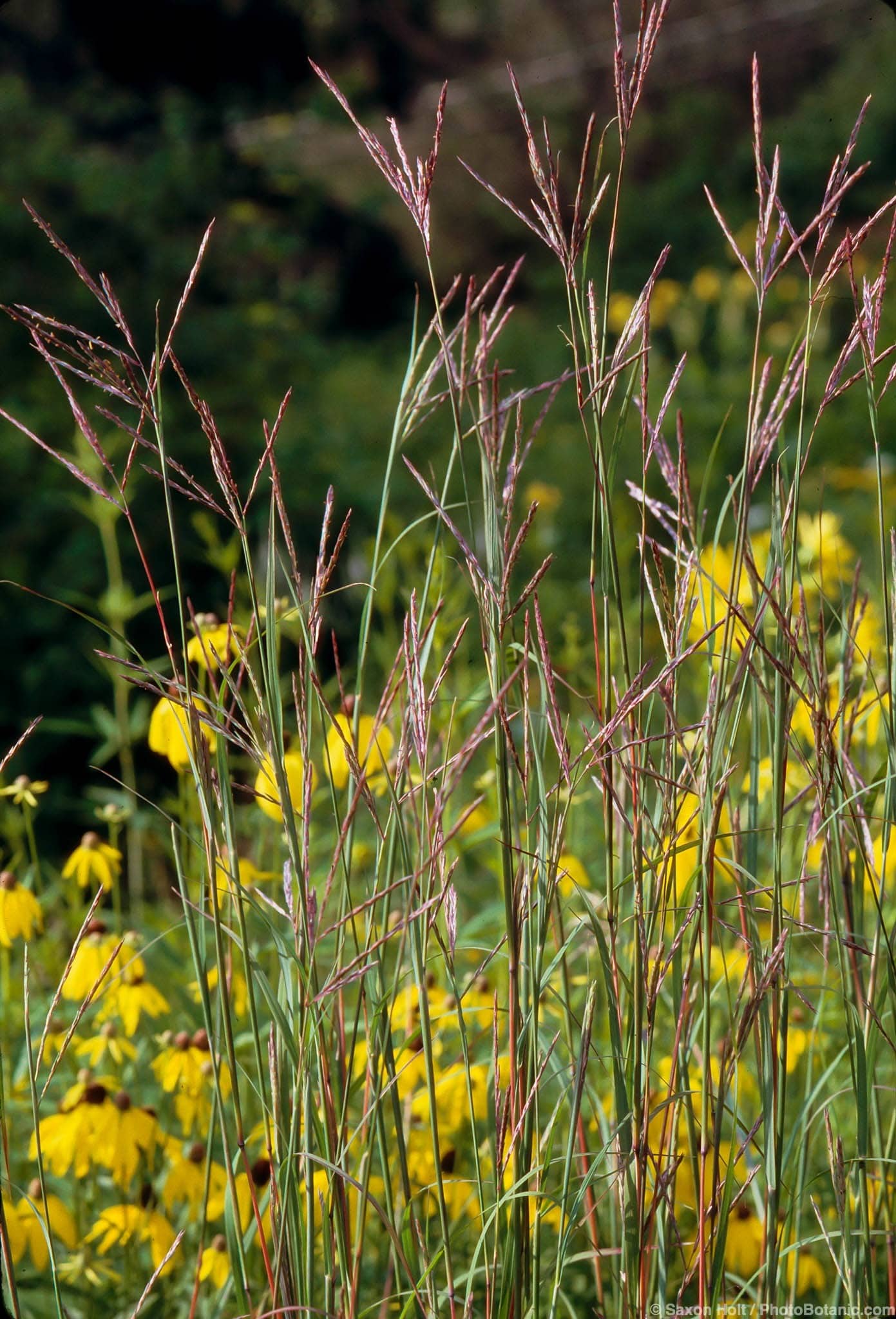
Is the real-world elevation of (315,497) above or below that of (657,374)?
below

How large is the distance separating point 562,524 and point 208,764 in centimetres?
405

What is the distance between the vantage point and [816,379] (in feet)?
19.9

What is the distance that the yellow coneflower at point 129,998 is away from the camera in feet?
4.02

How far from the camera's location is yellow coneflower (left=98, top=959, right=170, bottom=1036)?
122 centimetres

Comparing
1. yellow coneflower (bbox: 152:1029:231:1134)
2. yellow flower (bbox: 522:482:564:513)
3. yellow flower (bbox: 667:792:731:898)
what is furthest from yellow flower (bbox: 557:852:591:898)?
yellow flower (bbox: 522:482:564:513)

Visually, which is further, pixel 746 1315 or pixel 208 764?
pixel 746 1315

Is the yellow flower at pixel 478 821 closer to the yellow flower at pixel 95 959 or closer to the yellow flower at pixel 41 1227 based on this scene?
the yellow flower at pixel 95 959

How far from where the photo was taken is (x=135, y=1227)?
1.16 metres

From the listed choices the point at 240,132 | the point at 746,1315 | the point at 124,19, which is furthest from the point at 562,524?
the point at 746,1315

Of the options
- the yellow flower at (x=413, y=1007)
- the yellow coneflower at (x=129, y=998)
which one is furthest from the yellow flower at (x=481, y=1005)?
the yellow coneflower at (x=129, y=998)

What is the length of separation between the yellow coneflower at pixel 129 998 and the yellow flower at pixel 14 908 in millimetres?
105

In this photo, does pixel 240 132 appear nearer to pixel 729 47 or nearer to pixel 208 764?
pixel 208 764

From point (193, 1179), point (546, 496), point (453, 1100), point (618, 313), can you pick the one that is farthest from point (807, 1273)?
point (618, 313)

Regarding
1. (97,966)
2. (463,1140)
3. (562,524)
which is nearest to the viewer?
(97,966)
